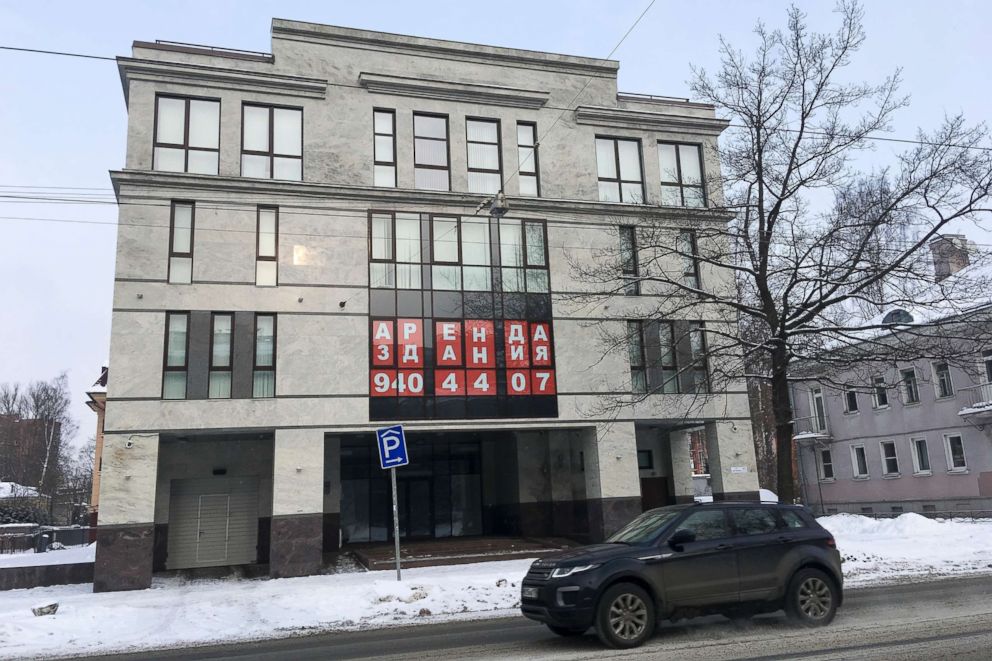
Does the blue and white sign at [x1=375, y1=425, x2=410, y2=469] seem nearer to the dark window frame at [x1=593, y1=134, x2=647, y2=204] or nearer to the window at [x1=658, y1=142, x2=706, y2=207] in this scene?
the dark window frame at [x1=593, y1=134, x2=647, y2=204]

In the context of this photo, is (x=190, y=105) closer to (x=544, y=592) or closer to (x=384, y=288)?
(x=384, y=288)

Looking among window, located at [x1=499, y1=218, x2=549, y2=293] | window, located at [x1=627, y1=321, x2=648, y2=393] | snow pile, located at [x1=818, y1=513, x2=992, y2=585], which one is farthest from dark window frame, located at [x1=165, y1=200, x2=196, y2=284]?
snow pile, located at [x1=818, y1=513, x2=992, y2=585]

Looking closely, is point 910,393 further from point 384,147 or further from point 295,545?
point 295,545

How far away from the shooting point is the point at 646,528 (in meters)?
10.2

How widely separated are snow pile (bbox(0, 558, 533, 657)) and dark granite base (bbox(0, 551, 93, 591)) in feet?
4.91

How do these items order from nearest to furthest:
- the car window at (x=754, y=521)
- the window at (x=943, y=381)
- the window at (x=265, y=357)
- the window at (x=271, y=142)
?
the car window at (x=754, y=521), the window at (x=265, y=357), the window at (x=271, y=142), the window at (x=943, y=381)

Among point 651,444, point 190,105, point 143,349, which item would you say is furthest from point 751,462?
point 190,105

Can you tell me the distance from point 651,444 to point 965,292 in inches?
509

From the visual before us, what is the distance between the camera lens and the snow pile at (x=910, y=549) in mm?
16312

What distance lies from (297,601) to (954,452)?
32.9m

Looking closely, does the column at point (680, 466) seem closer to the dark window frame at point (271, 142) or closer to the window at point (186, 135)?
the dark window frame at point (271, 142)

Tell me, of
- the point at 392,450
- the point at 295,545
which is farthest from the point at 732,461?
the point at 295,545

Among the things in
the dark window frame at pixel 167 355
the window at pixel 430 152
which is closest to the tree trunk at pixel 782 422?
the window at pixel 430 152

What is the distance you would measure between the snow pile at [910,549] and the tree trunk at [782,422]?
2.05m
